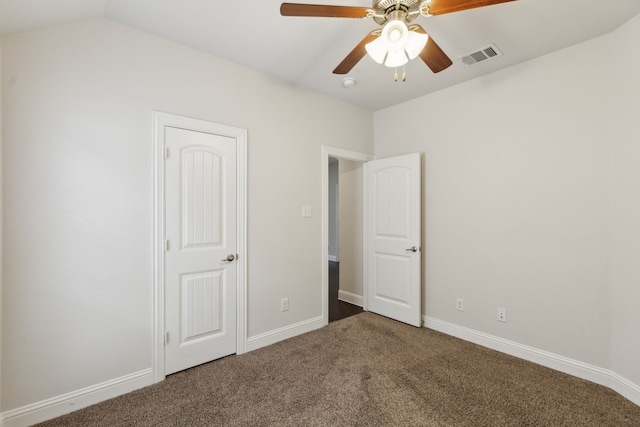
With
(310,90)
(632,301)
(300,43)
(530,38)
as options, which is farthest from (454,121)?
(632,301)

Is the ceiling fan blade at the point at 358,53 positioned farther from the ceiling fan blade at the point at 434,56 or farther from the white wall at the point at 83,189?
the white wall at the point at 83,189

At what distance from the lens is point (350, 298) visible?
4195 millimetres

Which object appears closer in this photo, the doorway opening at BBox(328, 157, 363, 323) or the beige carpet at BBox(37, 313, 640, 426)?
the beige carpet at BBox(37, 313, 640, 426)

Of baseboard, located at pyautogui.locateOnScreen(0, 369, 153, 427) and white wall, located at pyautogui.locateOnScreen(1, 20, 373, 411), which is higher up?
white wall, located at pyautogui.locateOnScreen(1, 20, 373, 411)

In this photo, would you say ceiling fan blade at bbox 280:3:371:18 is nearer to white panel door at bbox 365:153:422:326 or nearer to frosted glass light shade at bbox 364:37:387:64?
frosted glass light shade at bbox 364:37:387:64

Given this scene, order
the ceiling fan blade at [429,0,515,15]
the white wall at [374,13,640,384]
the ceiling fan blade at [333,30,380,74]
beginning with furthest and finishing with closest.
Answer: the white wall at [374,13,640,384]
the ceiling fan blade at [333,30,380,74]
the ceiling fan blade at [429,0,515,15]

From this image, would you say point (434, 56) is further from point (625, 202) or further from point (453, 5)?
point (625, 202)

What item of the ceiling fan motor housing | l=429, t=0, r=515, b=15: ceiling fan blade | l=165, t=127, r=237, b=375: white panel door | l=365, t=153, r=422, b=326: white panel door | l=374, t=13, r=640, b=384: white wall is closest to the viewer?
l=429, t=0, r=515, b=15: ceiling fan blade

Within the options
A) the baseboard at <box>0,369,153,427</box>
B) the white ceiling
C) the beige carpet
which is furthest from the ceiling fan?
the baseboard at <box>0,369,153,427</box>

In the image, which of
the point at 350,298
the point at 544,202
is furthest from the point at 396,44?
the point at 350,298

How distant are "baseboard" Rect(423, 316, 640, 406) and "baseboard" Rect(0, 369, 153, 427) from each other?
9.42 feet

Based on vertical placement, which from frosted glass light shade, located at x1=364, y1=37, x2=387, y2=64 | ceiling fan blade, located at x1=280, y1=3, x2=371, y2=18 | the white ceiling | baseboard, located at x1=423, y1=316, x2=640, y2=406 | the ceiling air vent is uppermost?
the white ceiling

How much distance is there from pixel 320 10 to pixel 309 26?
72 centimetres

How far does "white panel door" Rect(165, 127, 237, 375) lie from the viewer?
2283 millimetres
